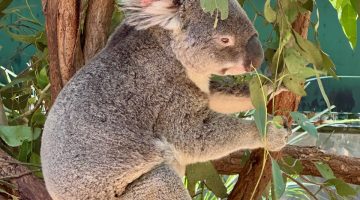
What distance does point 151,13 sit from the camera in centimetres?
245

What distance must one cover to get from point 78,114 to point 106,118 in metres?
0.11

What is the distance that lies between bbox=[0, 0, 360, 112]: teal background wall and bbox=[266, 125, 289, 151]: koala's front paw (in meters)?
1.38

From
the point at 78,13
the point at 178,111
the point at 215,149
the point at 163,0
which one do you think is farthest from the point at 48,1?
the point at 215,149

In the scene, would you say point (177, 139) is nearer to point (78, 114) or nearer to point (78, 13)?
point (78, 114)

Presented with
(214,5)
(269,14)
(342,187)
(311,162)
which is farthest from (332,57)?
(214,5)

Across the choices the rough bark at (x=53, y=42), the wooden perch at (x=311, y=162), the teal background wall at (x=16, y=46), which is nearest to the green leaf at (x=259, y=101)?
the wooden perch at (x=311, y=162)

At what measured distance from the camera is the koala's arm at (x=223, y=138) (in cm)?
250

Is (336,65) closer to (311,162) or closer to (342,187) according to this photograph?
(311,162)

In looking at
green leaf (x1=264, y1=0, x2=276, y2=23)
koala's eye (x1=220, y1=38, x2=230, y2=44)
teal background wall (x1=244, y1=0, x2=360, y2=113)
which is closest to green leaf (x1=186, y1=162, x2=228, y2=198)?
koala's eye (x1=220, y1=38, x2=230, y2=44)

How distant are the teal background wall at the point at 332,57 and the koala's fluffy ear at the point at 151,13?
137 centimetres

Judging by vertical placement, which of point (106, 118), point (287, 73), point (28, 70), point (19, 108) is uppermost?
point (287, 73)

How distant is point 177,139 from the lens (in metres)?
2.51

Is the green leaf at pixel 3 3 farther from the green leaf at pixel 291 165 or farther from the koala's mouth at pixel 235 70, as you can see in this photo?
the green leaf at pixel 291 165

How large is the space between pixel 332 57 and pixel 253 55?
1629 millimetres
